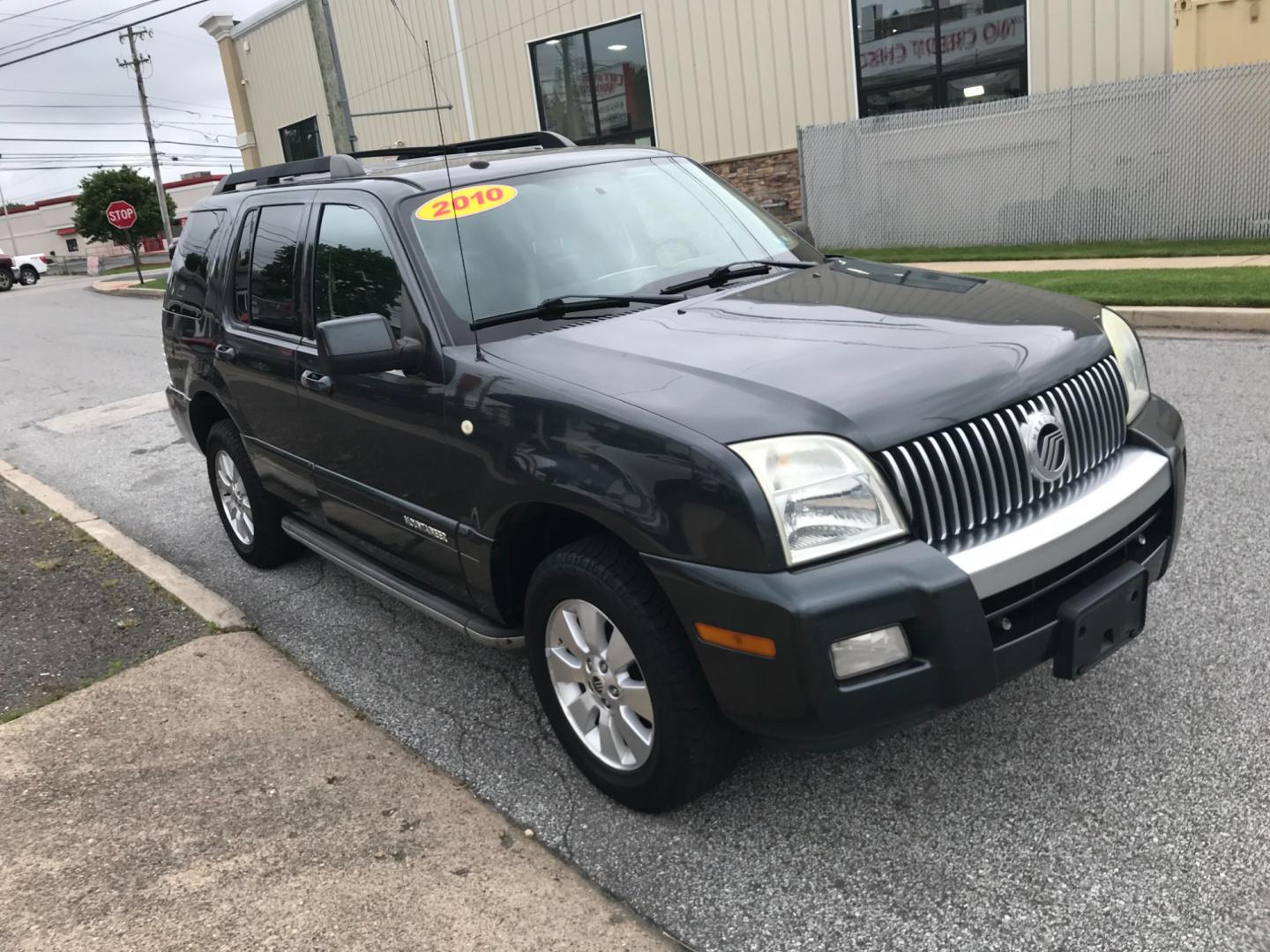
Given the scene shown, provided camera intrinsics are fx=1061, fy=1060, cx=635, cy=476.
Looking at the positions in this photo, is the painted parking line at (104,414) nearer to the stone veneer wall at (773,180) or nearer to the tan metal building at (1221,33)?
the stone veneer wall at (773,180)

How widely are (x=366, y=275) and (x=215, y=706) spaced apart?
168 centimetres

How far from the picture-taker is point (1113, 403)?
3137 millimetres

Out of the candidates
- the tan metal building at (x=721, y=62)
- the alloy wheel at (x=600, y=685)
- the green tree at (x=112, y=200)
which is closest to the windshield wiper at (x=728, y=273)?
the alloy wheel at (x=600, y=685)

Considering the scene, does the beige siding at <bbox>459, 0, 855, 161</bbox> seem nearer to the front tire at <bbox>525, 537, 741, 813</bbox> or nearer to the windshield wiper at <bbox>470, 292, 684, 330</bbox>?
the windshield wiper at <bbox>470, 292, 684, 330</bbox>

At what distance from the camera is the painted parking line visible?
9.84m

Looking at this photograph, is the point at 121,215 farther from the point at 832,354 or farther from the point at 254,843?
the point at 832,354

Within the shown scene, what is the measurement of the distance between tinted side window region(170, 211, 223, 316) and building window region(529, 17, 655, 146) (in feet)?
50.5

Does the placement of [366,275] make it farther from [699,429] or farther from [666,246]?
[699,429]

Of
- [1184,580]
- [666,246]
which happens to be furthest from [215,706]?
[1184,580]

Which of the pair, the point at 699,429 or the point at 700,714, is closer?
the point at 699,429

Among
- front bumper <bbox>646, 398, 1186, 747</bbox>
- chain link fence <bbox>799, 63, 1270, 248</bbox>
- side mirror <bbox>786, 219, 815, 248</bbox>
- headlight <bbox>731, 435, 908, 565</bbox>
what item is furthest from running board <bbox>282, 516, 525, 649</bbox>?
chain link fence <bbox>799, 63, 1270, 248</bbox>

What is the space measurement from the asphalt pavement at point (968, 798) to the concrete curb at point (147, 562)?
19 centimetres

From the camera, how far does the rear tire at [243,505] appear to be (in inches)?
199

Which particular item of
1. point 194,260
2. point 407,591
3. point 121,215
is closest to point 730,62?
point 194,260
